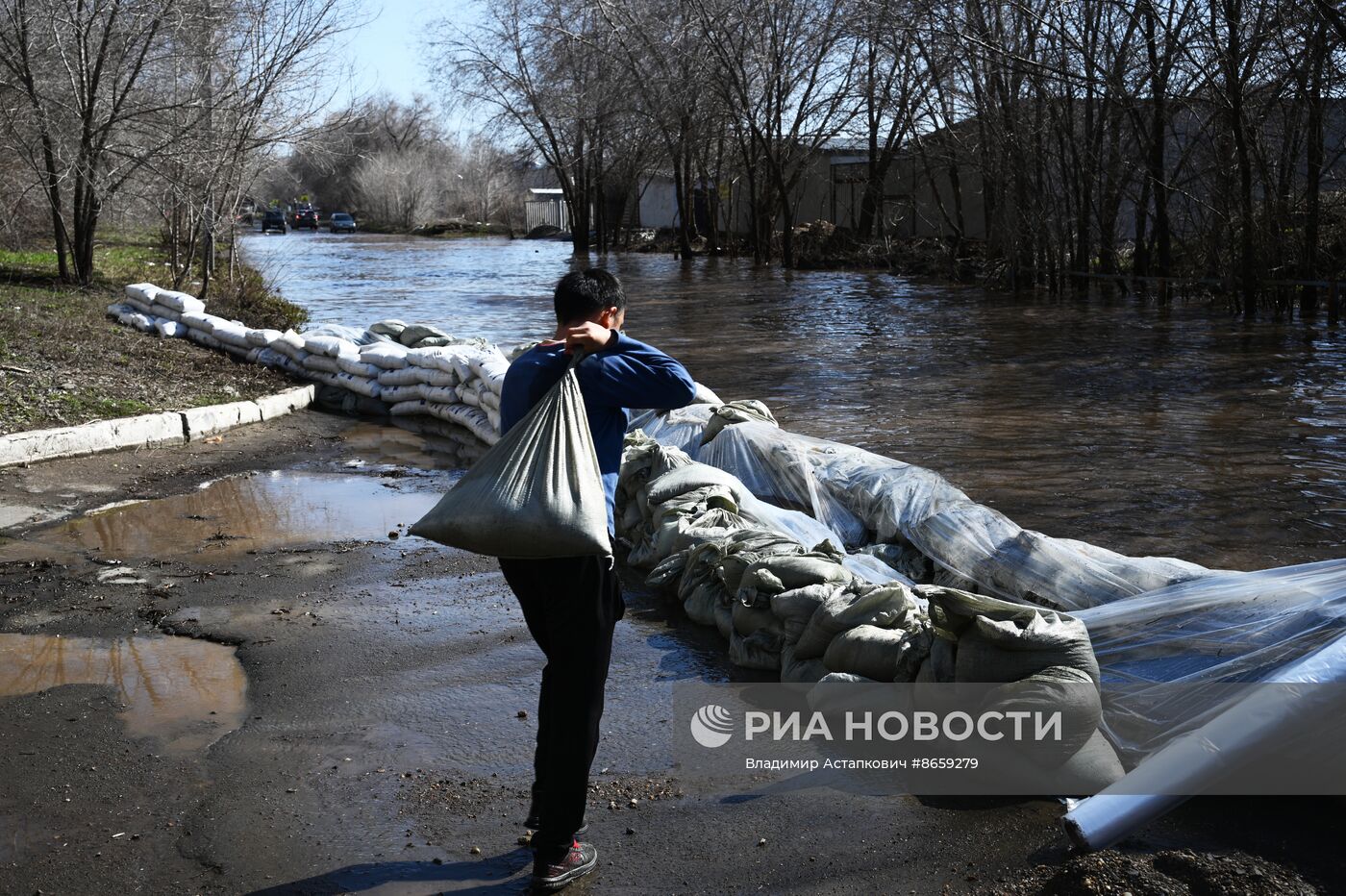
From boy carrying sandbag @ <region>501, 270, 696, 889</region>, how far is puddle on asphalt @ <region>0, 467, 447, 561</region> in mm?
3268

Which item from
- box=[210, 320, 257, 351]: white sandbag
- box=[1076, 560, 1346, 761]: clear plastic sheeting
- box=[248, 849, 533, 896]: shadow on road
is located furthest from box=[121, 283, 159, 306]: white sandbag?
box=[1076, 560, 1346, 761]: clear plastic sheeting

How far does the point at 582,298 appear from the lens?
296cm

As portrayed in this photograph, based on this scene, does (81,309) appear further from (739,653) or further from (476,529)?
(476,529)

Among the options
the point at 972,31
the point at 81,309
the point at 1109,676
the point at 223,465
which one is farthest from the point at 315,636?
the point at 972,31

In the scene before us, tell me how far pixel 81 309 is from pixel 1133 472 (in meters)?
10.4

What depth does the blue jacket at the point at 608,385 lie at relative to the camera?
2920 millimetres

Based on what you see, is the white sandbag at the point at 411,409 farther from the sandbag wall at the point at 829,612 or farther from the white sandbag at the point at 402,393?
the sandbag wall at the point at 829,612

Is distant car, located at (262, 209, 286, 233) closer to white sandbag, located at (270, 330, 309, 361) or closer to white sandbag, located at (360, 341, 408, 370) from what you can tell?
white sandbag, located at (270, 330, 309, 361)

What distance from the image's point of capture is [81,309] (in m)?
12.7

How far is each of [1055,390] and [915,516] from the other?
242 inches

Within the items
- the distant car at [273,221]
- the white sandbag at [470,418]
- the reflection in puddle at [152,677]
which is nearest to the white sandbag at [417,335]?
the white sandbag at [470,418]

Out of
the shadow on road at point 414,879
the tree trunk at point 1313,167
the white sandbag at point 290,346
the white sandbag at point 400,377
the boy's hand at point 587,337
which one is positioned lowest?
the shadow on road at point 414,879

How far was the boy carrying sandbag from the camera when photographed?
2844 mm

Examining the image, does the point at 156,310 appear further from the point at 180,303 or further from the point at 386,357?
the point at 386,357
